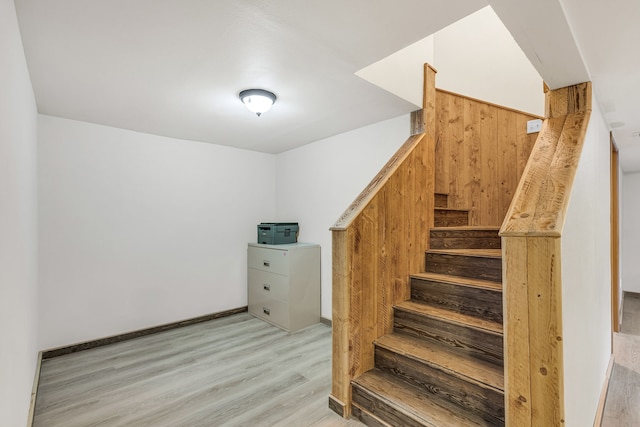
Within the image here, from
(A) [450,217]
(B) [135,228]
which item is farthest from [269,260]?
(A) [450,217]

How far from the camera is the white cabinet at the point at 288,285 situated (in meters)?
3.41

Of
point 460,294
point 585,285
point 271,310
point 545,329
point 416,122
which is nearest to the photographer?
point 545,329

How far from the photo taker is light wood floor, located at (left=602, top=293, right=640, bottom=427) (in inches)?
80.4

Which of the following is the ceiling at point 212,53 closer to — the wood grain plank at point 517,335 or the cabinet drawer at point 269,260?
the wood grain plank at point 517,335

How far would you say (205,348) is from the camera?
2951mm

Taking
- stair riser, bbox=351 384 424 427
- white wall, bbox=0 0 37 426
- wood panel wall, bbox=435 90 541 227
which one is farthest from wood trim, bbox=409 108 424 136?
white wall, bbox=0 0 37 426

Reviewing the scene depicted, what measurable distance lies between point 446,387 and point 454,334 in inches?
13.5

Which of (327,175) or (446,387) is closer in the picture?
(446,387)

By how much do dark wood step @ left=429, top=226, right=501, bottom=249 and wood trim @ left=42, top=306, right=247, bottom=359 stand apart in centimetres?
271

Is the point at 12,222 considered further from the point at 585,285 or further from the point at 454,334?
the point at 585,285

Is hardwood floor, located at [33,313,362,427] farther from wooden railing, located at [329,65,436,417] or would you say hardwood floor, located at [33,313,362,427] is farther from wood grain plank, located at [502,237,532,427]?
wood grain plank, located at [502,237,532,427]

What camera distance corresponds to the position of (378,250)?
2197 mm

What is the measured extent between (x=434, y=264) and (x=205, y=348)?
230 centimetres

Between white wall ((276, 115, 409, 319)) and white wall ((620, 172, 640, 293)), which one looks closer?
white wall ((276, 115, 409, 319))
